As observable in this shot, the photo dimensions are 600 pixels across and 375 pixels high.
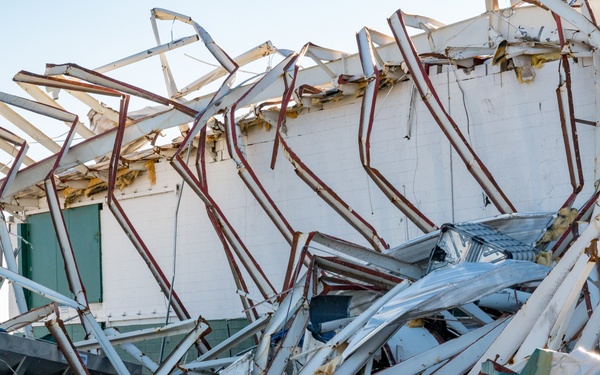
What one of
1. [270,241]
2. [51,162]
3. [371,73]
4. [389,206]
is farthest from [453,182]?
[51,162]

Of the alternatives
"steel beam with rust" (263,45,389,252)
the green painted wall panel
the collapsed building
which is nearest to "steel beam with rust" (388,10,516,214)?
the collapsed building

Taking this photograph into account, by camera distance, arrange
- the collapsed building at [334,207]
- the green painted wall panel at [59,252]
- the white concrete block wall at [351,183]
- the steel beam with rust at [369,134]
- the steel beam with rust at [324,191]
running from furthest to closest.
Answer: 1. the green painted wall panel at [59,252]
2. the steel beam with rust at [324,191]
3. the white concrete block wall at [351,183]
4. the steel beam with rust at [369,134]
5. the collapsed building at [334,207]

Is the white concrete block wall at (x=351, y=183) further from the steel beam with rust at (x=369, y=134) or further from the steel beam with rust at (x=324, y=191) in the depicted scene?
the steel beam with rust at (x=324, y=191)

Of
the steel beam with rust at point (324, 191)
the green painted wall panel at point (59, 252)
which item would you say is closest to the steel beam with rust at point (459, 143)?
the steel beam with rust at point (324, 191)

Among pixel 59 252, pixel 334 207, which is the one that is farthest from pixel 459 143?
pixel 59 252

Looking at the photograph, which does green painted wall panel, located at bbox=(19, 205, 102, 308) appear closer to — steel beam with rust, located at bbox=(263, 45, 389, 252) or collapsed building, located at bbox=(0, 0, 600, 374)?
collapsed building, located at bbox=(0, 0, 600, 374)

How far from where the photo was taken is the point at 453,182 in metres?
13.3

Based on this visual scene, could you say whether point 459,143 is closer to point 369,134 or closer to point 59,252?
point 369,134

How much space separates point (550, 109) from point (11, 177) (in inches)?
279

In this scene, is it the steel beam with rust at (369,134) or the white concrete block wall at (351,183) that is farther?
the white concrete block wall at (351,183)

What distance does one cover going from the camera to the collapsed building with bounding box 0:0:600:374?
9.02 metres

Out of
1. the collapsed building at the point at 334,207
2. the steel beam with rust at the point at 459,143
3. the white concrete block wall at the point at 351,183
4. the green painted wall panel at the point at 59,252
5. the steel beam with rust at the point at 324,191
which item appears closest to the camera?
the collapsed building at the point at 334,207

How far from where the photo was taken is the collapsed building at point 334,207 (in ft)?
29.6

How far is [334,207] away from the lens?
1321cm
